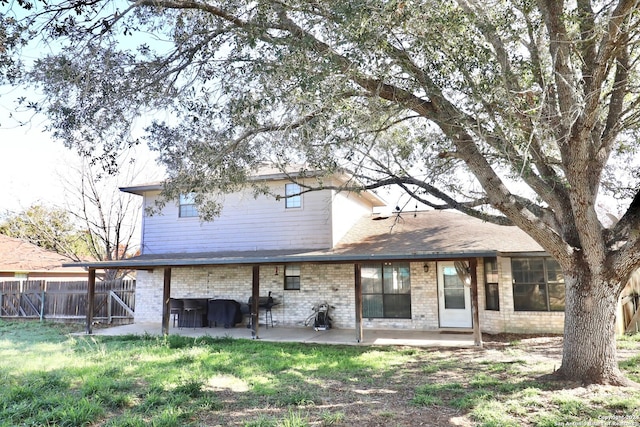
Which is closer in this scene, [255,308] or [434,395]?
[434,395]

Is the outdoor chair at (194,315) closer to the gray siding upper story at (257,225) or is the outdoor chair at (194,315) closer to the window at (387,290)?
the gray siding upper story at (257,225)

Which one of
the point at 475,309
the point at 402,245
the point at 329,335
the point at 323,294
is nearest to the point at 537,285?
the point at 475,309

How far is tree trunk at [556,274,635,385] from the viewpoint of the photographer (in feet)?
20.7

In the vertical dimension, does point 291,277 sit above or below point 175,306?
above

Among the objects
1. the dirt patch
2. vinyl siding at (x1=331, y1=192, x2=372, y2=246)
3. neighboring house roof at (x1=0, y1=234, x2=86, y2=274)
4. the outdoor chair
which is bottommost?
the dirt patch

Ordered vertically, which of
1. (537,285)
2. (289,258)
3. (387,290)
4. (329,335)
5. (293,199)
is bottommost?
(329,335)

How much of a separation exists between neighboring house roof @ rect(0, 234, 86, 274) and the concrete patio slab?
9.18m

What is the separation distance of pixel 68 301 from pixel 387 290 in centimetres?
1165

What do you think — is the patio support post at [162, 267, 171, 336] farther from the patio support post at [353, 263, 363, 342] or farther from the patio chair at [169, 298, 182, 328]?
the patio support post at [353, 263, 363, 342]

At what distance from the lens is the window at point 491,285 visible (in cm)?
1199

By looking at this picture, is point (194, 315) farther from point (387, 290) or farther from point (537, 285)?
point (537, 285)

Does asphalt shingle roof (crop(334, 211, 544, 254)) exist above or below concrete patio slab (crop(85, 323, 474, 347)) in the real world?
above

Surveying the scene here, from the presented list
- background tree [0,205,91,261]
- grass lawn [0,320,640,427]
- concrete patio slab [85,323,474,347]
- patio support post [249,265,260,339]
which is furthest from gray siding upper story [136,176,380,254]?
background tree [0,205,91,261]

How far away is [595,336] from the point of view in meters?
6.37
